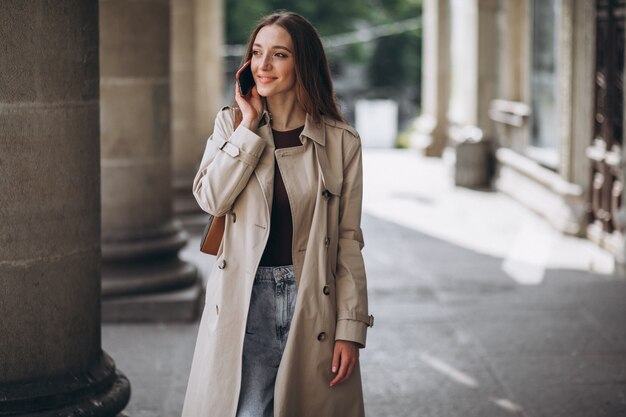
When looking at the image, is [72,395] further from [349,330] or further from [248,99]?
[248,99]

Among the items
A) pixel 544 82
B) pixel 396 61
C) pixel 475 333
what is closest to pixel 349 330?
pixel 475 333

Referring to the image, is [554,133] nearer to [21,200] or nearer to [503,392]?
[503,392]

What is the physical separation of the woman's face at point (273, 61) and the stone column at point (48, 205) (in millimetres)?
1021

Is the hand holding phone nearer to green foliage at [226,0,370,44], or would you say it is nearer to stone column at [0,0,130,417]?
stone column at [0,0,130,417]

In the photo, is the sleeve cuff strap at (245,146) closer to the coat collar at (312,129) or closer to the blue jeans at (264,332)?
the coat collar at (312,129)

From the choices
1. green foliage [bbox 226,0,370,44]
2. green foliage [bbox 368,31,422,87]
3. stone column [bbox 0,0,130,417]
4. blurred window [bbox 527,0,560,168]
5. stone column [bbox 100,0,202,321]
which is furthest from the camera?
green foliage [bbox 368,31,422,87]

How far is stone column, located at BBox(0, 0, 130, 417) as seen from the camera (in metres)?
4.33

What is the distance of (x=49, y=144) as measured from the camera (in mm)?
4438

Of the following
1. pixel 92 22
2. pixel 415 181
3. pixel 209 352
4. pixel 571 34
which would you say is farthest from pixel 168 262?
pixel 415 181

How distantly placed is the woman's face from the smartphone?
0.18 feet

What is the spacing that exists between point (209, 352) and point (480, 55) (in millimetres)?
14856

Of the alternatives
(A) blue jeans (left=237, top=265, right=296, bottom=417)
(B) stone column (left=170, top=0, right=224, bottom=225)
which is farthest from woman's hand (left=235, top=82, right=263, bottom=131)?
(B) stone column (left=170, top=0, right=224, bottom=225)

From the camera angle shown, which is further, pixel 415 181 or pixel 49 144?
pixel 415 181

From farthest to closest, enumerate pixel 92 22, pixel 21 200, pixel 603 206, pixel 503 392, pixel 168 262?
pixel 603 206 → pixel 168 262 → pixel 503 392 → pixel 92 22 → pixel 21 200
